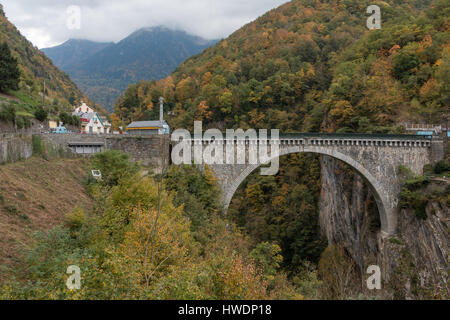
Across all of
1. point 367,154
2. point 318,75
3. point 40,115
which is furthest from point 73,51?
point 367,154

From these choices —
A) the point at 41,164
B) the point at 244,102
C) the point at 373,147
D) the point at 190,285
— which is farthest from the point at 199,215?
the point at 244,102

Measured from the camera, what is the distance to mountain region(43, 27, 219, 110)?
104 m

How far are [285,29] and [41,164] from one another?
198ft

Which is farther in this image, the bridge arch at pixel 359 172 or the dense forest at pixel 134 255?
the bridge arch at pixel 359 172

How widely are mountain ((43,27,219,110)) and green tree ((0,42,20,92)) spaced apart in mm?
64569

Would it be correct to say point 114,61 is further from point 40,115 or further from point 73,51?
point 40,115

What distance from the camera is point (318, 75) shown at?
52156 millimetres

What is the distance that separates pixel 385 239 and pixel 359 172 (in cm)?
668

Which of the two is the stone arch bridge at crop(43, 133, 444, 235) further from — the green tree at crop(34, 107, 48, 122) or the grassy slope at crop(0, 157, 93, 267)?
the green tree at crop(34, 107, 48, 122)

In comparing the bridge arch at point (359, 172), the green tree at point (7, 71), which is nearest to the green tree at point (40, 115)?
the green tree at point (7, 71)

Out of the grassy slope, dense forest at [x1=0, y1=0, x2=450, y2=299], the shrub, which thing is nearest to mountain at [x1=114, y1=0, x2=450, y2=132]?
dense forest at [x1=0, y1=0, x2=450, y2=299]

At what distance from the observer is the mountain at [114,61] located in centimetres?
10425

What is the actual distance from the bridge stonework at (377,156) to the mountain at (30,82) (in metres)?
28.8

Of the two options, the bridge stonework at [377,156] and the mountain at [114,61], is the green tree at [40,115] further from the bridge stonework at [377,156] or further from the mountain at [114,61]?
the mountain at [114,61]
